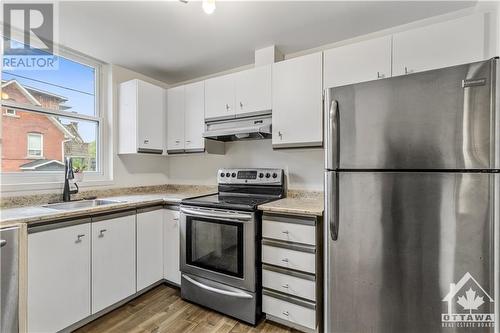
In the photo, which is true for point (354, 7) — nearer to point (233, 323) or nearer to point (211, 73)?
point (211, 73)

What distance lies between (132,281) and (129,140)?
4.67ft

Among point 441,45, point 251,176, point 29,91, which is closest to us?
point 441,45

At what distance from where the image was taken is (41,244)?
5.16 feet

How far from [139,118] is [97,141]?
0.54 metres

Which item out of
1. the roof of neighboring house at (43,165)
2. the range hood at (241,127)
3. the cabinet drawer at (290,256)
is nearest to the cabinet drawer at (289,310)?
the cabinet drawer at (290,256)

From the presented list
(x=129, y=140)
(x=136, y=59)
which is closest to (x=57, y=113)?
(x=129, y=140)

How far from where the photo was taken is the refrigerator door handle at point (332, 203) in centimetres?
131

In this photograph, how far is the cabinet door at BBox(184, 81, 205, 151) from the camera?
2.62 meters

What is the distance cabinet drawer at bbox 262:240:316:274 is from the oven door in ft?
0.38

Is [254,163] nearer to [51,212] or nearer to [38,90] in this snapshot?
[51,212]

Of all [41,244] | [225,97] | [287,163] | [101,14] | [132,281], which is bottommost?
[132,281]

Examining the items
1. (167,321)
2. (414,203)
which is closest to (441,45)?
(414,203)

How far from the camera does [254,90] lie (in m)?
2.28

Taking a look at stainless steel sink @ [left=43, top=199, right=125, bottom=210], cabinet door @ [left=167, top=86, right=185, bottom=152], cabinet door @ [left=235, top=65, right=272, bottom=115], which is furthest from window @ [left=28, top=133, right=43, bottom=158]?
cabinet door @ [left=235, top=65, right=272, bottom=115]
